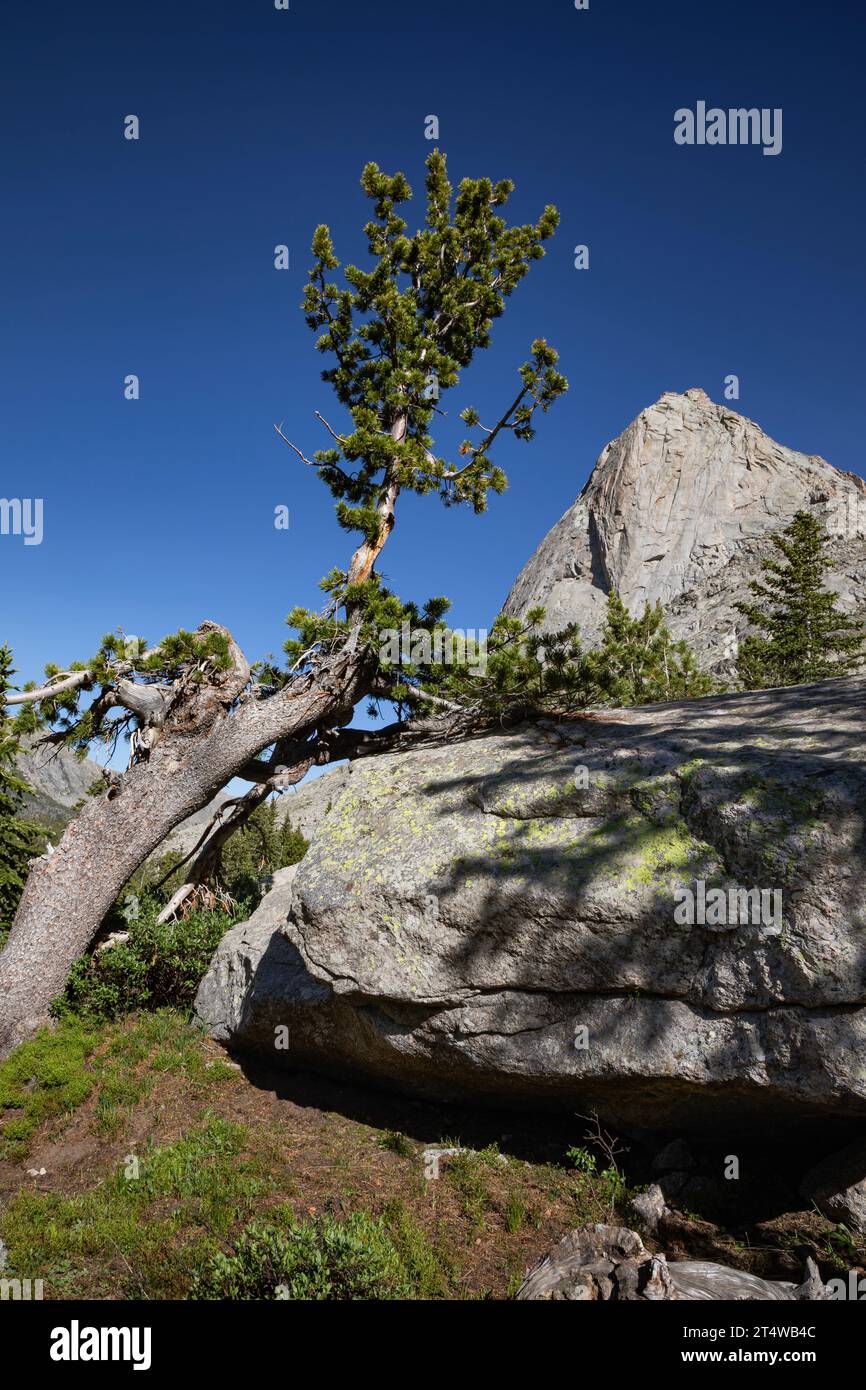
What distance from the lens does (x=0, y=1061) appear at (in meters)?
8.73

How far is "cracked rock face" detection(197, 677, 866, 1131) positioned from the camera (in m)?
5.15

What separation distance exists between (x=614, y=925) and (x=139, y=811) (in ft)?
24.5

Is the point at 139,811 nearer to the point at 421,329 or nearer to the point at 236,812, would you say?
the point at 236,812

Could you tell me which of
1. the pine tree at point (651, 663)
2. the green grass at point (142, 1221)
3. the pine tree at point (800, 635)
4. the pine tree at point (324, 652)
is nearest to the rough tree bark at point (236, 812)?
the pine tree at point (324, 652)

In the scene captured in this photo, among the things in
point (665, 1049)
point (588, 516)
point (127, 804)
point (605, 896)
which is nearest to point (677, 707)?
point (605, 896)

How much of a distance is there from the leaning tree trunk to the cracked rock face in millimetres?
3222

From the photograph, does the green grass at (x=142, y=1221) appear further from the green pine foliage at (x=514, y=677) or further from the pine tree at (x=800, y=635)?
the pine tree at (x=800, y=635)

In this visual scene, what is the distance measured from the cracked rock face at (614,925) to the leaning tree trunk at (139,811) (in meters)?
3.22

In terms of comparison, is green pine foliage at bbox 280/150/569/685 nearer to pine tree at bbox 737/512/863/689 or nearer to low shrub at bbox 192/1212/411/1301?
low shrub at bbox 192/1212/411/1301

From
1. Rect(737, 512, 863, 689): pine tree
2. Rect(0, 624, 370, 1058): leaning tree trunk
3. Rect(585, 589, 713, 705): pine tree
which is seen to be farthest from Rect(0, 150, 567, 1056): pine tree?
Rect(737, 512, 863, 689): pine tree

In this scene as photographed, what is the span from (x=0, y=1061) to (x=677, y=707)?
10.3 m

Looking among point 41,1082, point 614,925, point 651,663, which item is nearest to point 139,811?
point 41,1082

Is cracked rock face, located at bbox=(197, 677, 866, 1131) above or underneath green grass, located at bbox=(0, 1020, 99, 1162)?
above
